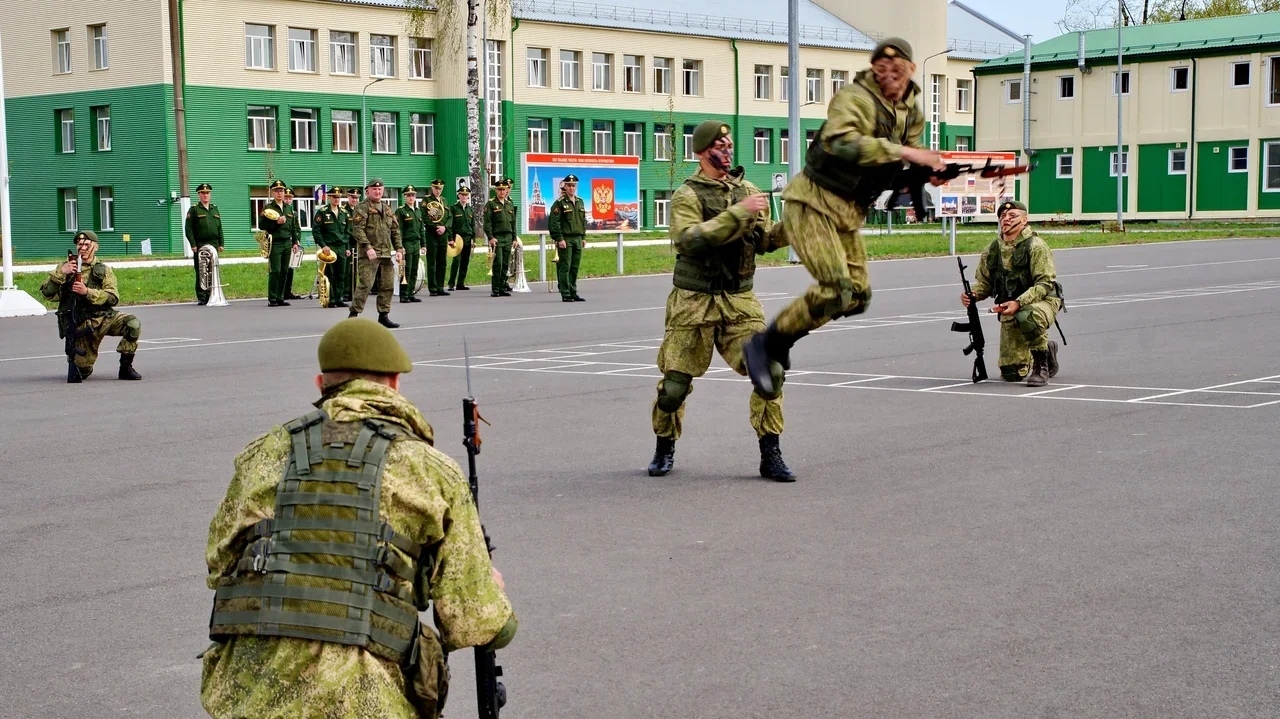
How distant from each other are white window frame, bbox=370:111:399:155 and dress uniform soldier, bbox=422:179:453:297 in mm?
37096

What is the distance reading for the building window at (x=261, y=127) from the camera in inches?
2488

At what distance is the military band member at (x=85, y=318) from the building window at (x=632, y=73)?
60.6 meters

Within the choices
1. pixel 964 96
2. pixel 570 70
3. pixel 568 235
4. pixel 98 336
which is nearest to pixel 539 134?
pixel 570 70

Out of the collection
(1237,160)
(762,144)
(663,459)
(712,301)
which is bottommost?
(663,459)

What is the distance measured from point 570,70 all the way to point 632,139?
5.63 m

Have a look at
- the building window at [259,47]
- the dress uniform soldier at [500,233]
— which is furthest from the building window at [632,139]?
the dress uniform soldier at [500,233]

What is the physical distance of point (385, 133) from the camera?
67.8 m

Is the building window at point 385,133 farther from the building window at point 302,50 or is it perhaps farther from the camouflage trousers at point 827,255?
Result: the camouflage trousers at point 827,255

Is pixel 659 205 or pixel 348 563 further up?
pixel 659 205

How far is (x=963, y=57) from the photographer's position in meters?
92.3

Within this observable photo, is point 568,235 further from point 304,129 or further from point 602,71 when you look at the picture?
point 602,71

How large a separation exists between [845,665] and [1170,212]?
71.3 meters

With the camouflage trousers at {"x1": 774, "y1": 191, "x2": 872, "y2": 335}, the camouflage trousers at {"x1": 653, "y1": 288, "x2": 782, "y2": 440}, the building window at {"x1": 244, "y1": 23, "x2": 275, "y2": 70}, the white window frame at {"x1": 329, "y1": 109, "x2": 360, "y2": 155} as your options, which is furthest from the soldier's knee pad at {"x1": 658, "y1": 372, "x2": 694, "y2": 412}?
the white window frame at {"x1": 329, "y1": 109, "x2": 360, "y2": 155}

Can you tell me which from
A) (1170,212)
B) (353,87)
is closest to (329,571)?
(353,87)
